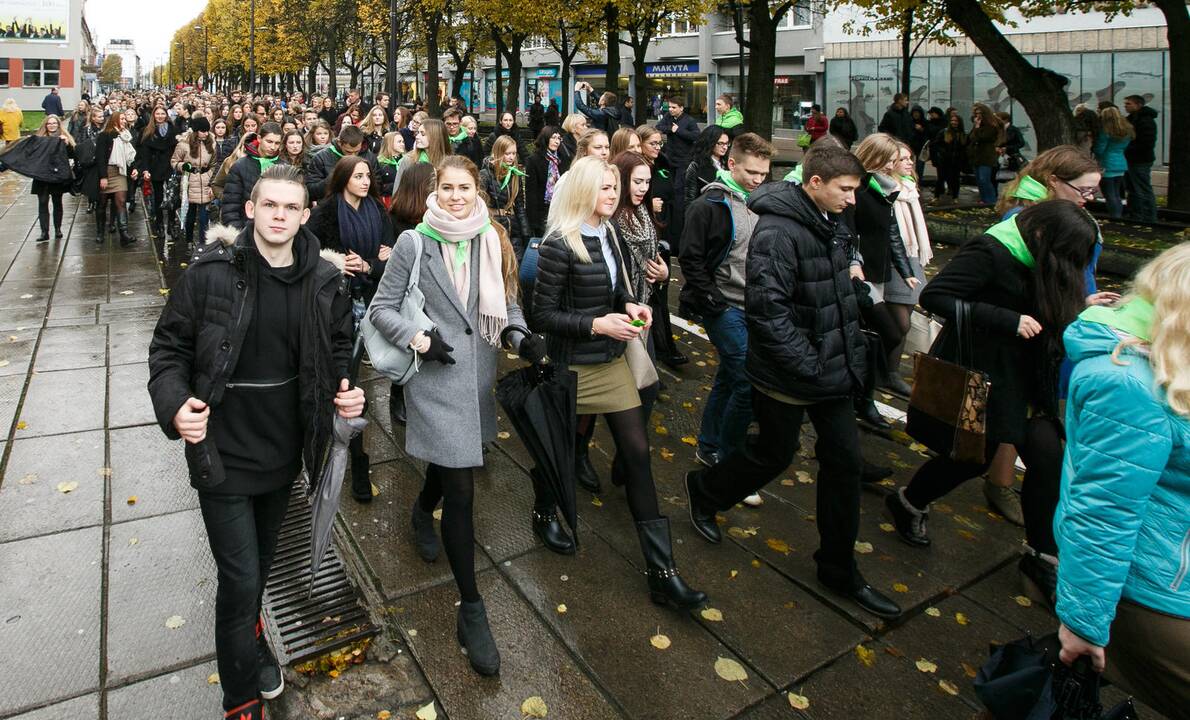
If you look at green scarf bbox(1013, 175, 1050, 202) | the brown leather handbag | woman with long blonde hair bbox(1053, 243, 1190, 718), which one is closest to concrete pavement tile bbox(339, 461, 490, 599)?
the brown leather handbag

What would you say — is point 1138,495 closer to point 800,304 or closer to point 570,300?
point 800,304

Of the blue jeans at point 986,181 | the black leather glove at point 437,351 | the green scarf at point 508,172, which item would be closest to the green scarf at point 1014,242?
the black leather glove at point 437,351

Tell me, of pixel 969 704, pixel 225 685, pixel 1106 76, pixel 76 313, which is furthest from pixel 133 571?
pixel 1106 76

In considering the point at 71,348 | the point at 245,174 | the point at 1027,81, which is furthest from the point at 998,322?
the point at 1027,81

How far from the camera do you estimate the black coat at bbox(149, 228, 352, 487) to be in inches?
108

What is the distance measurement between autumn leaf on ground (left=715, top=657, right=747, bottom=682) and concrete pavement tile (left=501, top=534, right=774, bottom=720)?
2cm

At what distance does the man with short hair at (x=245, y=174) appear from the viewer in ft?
24.8

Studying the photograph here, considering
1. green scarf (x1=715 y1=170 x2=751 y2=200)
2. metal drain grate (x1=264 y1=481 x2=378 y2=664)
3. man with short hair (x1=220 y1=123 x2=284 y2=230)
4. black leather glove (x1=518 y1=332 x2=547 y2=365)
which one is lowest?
metal drain grate (x1=264 y1=481 x2=378 y2=664)

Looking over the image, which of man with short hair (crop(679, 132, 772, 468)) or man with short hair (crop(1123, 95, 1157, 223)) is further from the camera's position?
man with short hair (crop(1123, 95, 1157, 223))

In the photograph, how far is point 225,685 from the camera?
2908mm

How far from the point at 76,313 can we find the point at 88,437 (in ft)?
13.4

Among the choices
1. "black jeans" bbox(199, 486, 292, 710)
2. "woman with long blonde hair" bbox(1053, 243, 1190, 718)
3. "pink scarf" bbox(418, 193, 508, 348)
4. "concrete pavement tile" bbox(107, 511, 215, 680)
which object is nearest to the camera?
"woman with long blonde hair" bbox(1053, 243, 1190, 718)

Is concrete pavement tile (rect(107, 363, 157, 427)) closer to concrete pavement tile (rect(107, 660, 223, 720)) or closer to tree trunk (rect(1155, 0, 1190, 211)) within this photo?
concrete pavement tile (rect(107, 660, 223, 720))

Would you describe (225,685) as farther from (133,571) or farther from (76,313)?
(76,313)
